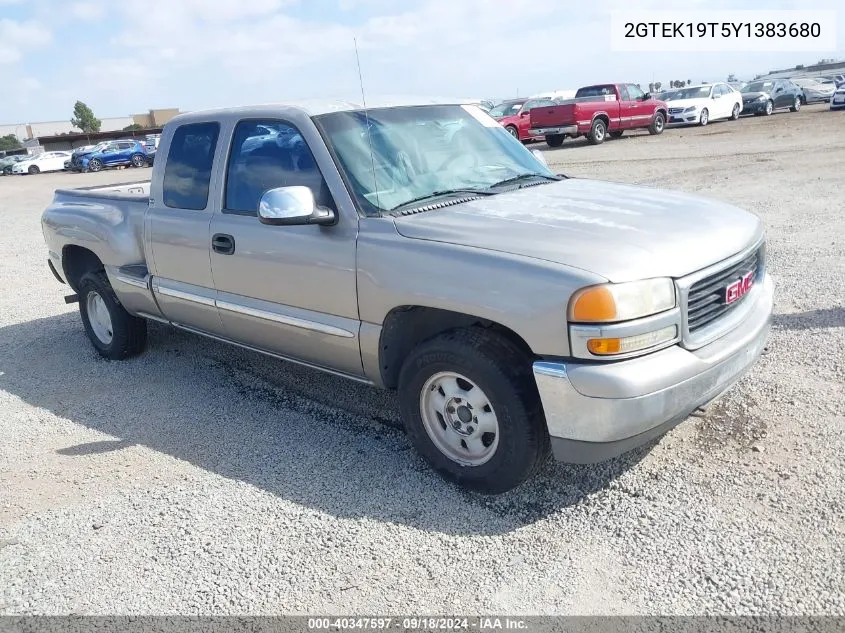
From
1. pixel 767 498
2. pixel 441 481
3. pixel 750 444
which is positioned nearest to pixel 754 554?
pixel 767 498

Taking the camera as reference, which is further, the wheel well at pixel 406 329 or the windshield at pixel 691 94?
the windshield at pixel 691 94

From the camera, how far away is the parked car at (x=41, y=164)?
41156 millimetres

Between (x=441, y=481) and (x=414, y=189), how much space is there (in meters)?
1.56

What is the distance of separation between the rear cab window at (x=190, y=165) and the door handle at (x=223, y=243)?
280mm

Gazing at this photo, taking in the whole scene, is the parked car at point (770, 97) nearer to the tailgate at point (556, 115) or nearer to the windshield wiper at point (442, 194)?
the tailgate at point (556, 115)

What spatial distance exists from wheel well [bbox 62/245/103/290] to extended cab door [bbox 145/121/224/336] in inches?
51.9

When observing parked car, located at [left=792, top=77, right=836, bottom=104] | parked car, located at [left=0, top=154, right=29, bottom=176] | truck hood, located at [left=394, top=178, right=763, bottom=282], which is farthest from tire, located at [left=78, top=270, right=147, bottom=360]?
parked car, located at [left=0, top=154, right=29, bottom=176]

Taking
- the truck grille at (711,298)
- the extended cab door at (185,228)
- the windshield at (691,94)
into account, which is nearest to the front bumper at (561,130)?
the windshield at (691,94)

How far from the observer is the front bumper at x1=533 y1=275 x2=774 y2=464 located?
2.96 meters

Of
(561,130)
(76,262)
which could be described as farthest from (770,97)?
(76,262)

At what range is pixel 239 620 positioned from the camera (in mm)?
2861

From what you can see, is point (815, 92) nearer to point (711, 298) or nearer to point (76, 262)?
point (76, 262)

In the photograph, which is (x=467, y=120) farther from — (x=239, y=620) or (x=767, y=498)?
(x=239, y=620)

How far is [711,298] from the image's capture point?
10.8 feet
